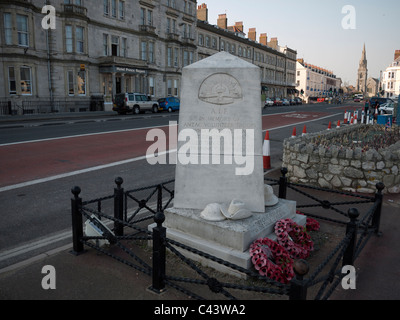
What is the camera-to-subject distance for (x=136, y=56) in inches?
1688

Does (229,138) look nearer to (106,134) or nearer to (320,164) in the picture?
(320,164)

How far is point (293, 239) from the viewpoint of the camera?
4.77 metres

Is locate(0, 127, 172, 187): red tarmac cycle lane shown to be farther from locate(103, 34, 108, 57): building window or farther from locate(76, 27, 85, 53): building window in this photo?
locate(103, 34, 108, 57): building window

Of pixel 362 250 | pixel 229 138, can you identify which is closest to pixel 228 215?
pixel 229 138

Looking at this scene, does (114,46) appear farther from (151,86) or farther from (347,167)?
(347,167)

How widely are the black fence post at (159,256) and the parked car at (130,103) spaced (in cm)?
3009

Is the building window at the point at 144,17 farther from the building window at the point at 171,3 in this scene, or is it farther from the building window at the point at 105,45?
the building window at the point at 105,45

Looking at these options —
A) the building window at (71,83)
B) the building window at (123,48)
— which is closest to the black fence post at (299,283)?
the building window at (71,83)

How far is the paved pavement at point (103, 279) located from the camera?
12.0 ft

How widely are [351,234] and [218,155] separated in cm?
196

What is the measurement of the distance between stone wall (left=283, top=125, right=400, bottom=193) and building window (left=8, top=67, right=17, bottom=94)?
2924cm

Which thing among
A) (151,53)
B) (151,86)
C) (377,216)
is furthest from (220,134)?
(151,53)

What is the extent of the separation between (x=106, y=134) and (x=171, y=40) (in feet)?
112

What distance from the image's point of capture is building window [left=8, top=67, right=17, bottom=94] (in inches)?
1171
